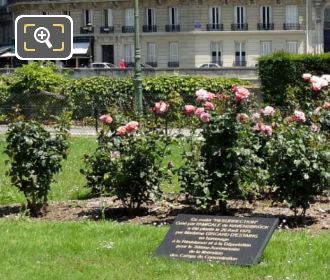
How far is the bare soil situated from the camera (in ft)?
35.3

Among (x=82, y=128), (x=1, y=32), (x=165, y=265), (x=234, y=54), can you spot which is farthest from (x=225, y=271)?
(x=1, y=32)

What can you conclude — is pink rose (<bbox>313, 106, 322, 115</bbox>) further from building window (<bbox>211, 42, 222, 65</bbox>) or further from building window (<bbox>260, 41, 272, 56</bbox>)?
building window (<bbox>260, 41, 272, 56</bbox>)

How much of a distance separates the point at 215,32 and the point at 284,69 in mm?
34502

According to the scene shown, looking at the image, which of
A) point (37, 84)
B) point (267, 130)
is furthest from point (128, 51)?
point (267, 130)

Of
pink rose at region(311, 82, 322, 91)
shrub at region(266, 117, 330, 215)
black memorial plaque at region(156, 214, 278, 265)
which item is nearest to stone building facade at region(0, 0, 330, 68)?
pink rose at region(311, 82, 322, 91)

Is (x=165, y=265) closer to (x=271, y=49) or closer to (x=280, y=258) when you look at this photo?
(x=280, y=258)

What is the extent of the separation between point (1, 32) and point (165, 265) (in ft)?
241

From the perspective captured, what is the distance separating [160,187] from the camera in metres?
11.8

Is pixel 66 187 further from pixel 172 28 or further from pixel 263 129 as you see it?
pixel 172 28

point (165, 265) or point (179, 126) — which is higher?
point (179, 126)

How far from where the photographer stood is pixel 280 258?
860cm

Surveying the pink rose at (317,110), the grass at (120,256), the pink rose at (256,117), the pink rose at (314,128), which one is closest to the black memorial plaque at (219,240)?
the grass at (120,256)

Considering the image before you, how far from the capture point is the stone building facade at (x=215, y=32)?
66688 millimetres

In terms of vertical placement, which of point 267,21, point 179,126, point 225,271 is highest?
point 267,21
